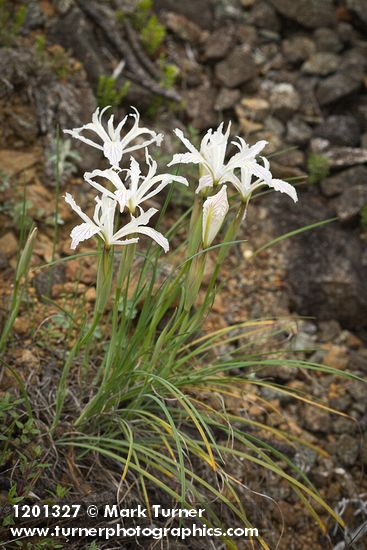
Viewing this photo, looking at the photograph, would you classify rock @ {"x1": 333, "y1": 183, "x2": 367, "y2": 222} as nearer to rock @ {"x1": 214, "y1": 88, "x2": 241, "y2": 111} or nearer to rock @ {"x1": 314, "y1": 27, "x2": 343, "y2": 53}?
rock @ {"x1": 214, "y1": 88, "x2": 241, "y2": 111}

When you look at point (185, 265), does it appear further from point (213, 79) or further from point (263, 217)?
point (213, 79)

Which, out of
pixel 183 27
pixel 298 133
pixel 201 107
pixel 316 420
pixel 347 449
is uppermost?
pixel 183 27

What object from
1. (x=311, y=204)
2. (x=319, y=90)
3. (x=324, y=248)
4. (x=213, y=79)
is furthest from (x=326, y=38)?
(x=324, y=248)

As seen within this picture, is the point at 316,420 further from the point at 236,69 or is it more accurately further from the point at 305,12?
the point at 305,12

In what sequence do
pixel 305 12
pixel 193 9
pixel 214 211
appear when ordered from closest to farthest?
A: pixel 214 211 → pixel 193 9 → pixel 305 12

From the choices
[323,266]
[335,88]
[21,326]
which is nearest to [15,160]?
[21,326]

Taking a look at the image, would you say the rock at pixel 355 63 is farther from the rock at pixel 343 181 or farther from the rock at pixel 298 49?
the rock at pixel 343 181

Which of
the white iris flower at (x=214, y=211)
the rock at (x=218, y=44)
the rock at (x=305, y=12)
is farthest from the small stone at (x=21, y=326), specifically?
the rock at (x=305, y=12)
